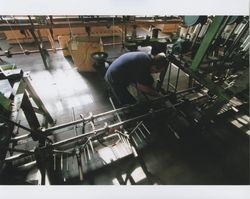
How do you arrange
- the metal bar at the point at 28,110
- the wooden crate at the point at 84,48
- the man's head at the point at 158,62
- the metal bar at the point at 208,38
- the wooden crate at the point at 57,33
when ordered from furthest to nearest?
the wooden crate at the point at 57,33 < the wooden crate at the point at 84,48 < the man's head at the point at 158,62 < the metal bar at the point at 28,110 < the metal bar at the point at 208,38

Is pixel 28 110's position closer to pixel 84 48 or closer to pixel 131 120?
pixel 131 120

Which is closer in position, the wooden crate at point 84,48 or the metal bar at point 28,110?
the metal bar at point 28,110

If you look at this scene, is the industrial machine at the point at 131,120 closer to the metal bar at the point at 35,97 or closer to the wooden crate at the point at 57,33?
the metal bar at the point at 35,97

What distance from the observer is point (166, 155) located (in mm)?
1647

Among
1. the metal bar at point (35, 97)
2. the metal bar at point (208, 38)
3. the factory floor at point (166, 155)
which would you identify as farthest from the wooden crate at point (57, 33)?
the metal bar at point (208, 38)

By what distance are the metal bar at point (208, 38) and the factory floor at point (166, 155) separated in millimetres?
785

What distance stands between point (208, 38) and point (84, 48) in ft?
6.91

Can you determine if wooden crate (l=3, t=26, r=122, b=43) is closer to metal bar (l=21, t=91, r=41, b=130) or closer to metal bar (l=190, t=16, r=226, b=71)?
metal bar (l=21, t=91, r=41, b=130)

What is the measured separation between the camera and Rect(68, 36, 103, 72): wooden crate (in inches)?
112

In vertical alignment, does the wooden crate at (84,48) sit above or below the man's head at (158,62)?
below

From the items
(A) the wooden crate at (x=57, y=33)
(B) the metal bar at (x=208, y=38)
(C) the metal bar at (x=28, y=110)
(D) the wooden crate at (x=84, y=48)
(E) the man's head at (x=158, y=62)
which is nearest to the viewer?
(B) the metal bar at (x=208, y=38)

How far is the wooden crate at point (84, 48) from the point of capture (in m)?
2.83

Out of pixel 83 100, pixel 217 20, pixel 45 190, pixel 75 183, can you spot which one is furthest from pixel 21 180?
pixel 217 20
